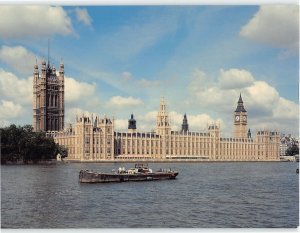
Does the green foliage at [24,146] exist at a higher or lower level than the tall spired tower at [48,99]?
lower

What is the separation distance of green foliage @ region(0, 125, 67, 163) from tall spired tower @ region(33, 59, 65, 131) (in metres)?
20.2

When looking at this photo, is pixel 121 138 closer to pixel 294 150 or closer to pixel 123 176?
pixel 294 150

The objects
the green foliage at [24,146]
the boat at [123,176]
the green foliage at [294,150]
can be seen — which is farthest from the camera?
the green foliage at [294,150]

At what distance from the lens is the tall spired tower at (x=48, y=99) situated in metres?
77.9

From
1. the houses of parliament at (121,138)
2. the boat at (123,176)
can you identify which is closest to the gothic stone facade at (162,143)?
the houses of parliament at (121,138)

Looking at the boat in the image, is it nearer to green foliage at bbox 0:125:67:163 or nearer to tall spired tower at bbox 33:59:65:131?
green foliage at bbox 0:125:67:163

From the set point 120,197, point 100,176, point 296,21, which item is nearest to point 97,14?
point 296,21

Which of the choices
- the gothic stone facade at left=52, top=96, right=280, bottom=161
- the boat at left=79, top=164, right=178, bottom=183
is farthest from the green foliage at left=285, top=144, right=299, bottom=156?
the boat at left=79, top=164, right=178, bottom=183

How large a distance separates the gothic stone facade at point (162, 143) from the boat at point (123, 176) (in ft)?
87.7

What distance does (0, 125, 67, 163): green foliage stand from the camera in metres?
50.8

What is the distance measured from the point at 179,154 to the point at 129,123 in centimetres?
1326

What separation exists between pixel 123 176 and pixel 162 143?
47998 mm

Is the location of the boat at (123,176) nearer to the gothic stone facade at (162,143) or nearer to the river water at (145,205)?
the river water at (145,205)

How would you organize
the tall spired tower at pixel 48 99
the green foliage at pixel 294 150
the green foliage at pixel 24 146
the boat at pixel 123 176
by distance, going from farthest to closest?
the green foliage at pixel 294 150, the tall spired tower at pixel 48 99, the green foliage at pixel 24 146, the boat at pixel 123 176
